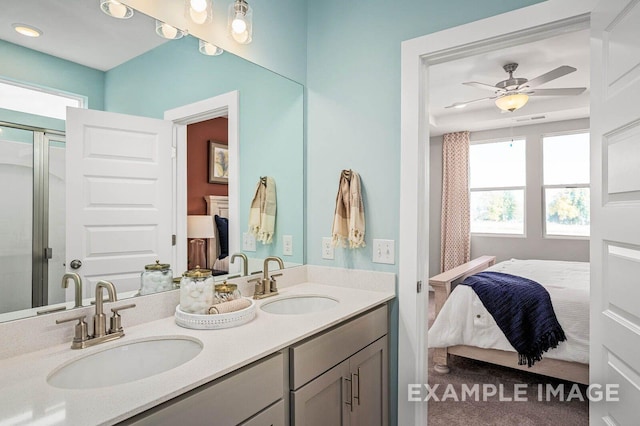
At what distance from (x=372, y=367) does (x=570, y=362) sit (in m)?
1.70

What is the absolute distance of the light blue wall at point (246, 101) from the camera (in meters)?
1.40

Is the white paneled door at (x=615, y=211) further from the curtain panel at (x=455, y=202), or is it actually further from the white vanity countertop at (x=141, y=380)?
the curtain panel at (x=455, y=202)

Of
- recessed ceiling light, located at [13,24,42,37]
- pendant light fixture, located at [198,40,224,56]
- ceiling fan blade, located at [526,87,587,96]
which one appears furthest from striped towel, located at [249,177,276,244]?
ceiling fan blade, located at [526,87,587,96]

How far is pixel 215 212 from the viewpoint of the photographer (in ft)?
5.70

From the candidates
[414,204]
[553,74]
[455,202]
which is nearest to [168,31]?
[414,204]

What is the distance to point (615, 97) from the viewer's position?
1.15m

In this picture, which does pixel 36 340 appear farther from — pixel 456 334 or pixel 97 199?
pixel 456 334

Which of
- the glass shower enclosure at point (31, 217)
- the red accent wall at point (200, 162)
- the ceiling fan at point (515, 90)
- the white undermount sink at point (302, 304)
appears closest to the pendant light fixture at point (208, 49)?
the red accent wall at point (200, 162)

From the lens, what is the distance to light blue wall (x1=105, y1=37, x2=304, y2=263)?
140 cm

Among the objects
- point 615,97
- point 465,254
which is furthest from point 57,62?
point 465,254

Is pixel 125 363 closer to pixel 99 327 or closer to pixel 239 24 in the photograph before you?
pixel 99 327

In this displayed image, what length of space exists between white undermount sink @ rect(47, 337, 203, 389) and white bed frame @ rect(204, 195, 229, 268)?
19.9 inches

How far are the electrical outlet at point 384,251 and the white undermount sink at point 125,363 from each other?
0.99 m

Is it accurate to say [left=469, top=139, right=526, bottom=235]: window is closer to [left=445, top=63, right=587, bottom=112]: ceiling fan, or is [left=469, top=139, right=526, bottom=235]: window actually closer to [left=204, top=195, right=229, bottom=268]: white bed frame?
[left=445, top=63, right=587, bottom=112]: ceiling fan
